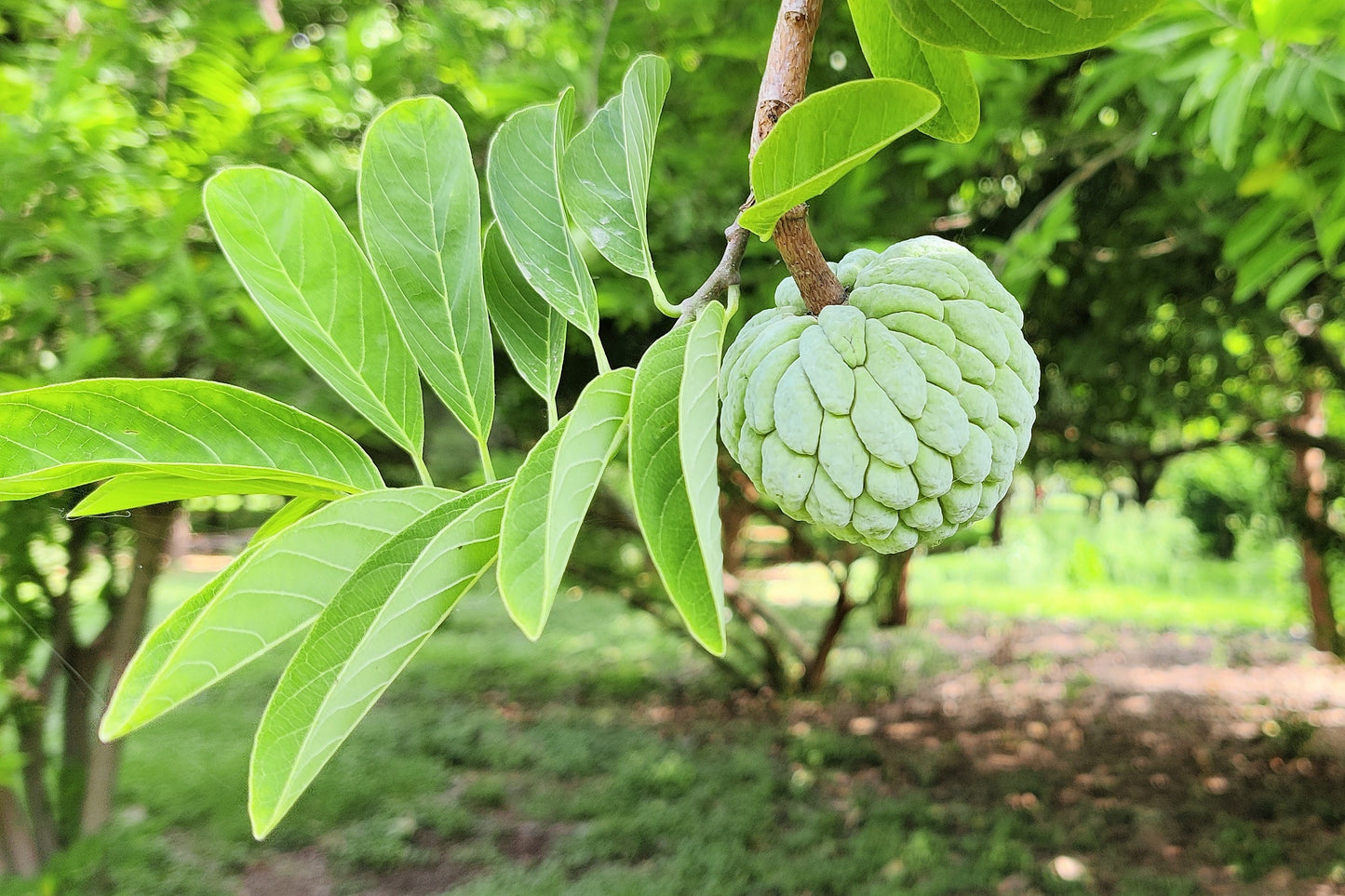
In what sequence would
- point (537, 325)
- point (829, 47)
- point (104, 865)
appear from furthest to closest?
point (104, 865) < point (829, 47) < point (537, 325)

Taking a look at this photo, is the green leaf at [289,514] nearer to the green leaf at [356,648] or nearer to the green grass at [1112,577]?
the green leaf at [356,648]

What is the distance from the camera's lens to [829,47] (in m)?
1.66

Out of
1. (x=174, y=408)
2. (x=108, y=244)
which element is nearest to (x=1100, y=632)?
(x=108, y=244)

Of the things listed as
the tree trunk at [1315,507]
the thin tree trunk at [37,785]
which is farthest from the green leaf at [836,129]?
the tree trunk at [1315,507]

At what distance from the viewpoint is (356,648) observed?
33 cm

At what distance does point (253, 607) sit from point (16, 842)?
326cm

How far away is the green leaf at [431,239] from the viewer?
1.50 ft

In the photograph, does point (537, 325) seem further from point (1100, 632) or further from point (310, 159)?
point (1100, 632)

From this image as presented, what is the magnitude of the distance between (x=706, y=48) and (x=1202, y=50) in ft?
2.92

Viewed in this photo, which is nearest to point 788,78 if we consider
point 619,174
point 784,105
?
point 784,105

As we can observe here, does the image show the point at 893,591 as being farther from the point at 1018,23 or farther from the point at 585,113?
the point at 1018,23

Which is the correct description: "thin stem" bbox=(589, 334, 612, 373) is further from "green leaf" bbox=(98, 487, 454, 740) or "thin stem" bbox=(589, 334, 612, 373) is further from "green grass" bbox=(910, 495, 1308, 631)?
"green grass" bbox=(910, 495, 1308, 631)

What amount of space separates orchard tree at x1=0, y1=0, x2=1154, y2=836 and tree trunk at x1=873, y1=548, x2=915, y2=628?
3.37 meters

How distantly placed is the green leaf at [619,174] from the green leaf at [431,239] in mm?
57
